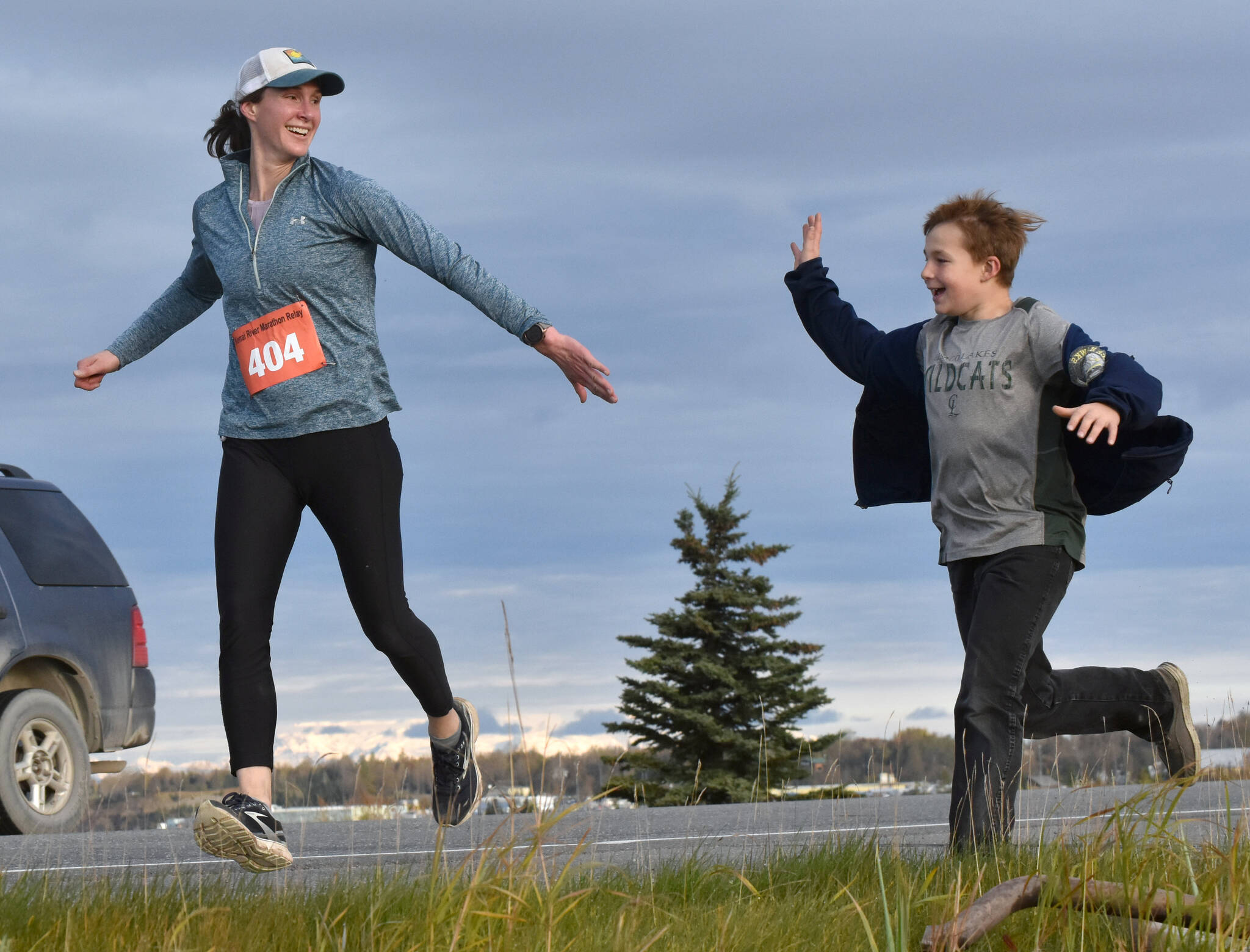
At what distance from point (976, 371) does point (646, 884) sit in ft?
7.37

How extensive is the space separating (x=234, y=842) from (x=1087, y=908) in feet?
8.61

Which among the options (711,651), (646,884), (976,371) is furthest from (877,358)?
(711,651)

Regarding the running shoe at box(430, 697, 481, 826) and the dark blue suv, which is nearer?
the running shoe at box(430, 697, 481, 826)

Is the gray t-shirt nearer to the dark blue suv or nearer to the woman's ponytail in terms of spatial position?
the woman's ponytail

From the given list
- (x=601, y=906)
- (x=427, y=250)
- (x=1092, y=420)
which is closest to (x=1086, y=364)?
(x=1092, y=420)

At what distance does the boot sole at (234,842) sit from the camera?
4.52 metres

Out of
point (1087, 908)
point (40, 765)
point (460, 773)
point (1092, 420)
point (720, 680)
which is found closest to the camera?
point (1087, 908)

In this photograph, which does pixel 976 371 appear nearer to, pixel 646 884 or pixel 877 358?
pixel 877 358

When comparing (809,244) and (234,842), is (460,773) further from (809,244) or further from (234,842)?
(809,244)

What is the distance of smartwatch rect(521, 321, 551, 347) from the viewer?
4984 mm

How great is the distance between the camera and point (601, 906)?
3869mm

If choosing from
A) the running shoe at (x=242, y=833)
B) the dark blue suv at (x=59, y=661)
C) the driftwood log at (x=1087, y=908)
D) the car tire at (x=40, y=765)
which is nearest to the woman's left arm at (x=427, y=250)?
the running shoe at (x=242, y=833)

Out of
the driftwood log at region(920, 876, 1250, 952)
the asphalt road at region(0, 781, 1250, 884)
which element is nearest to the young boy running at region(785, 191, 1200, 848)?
the asphalt road at region(0, 781, 1250, 884)

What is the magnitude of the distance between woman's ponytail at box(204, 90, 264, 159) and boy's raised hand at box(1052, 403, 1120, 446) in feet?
10.7
